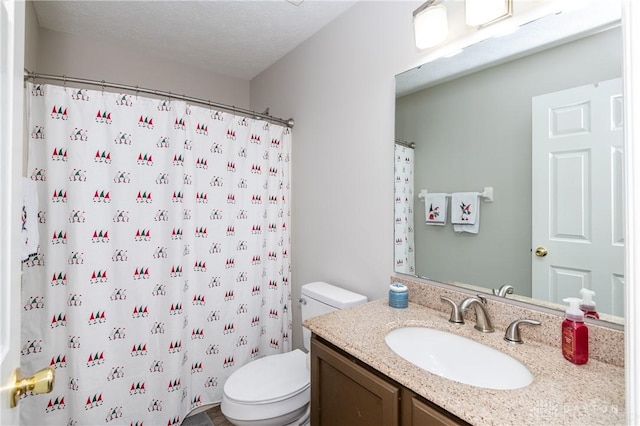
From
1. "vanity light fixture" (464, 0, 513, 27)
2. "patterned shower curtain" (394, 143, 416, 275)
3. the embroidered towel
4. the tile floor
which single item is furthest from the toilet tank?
"vanity light fixture" (464, 0, 513, 27)

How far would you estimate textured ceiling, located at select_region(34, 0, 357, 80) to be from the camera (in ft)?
5.89

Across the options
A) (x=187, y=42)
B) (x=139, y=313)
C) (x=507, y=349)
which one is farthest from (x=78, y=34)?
(x=507, y=349)

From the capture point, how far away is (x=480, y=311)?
1.15m

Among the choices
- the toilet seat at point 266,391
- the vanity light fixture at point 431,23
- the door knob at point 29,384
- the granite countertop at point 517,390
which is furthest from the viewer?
the toilet seat at point 266,391

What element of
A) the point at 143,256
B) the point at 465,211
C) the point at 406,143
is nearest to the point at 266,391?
the point at 143,256

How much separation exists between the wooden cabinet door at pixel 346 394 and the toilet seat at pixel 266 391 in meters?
0.26

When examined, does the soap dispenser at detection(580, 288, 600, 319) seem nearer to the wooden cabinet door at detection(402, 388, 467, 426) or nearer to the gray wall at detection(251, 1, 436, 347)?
the wooden cabinet door at detection(402, 388, 467, 426)

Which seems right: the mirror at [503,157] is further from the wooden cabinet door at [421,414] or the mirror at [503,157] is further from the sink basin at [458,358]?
the wooden cabinet door at [421,414]

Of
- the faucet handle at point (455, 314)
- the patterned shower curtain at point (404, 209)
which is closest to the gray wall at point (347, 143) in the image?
the patterned shower curtain at point (404, 209)

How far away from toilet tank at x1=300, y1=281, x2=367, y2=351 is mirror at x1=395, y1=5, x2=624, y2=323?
13.2 inches

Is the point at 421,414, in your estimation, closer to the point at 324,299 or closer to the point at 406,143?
the point at 324,299

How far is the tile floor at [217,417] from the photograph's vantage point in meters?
1.86

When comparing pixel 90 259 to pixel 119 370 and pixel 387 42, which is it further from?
pixel 387 42

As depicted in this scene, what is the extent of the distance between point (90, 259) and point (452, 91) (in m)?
1.94
